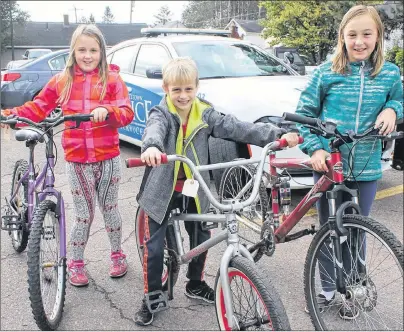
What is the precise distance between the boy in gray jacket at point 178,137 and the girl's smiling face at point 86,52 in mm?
750

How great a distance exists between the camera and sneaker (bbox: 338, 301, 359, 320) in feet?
8.52

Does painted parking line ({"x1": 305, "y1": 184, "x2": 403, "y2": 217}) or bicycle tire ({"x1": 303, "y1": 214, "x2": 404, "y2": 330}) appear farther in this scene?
painted parking line ({"x1": 305, "y1": 184, "x2": 403, "y2": 217})

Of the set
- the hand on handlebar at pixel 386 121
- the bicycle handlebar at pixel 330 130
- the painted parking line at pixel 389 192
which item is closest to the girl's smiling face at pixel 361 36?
the hand on handlebar at pixel 386 121

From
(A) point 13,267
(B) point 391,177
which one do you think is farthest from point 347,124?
(B) point 391,177

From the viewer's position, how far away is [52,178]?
10.1ft

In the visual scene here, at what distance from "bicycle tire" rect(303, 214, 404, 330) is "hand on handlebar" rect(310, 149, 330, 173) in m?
0.29

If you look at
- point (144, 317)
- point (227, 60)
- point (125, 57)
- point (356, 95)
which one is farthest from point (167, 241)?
point (125, 57)

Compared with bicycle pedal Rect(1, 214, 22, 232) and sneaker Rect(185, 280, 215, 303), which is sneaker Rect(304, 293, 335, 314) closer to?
sneaker Rect(185, 280, 215, 303)

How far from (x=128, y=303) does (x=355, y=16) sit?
2207mm

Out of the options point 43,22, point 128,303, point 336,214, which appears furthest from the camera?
point 43,22

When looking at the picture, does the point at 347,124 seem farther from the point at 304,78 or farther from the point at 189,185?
the point at 304,78

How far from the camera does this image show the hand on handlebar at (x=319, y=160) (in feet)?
8.61

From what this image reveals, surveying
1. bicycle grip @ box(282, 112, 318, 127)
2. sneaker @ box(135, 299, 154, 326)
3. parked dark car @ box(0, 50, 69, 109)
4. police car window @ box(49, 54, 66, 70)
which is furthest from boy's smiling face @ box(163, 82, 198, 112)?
police car window @ box(49, 54, 66, 70)

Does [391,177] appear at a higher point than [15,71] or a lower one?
lower
